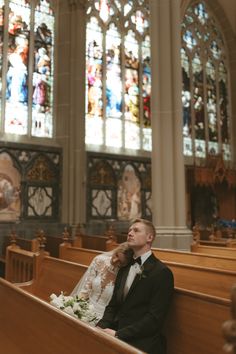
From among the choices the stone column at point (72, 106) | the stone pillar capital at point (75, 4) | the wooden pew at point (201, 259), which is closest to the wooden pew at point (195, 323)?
the wooden pew at point (201, 259)

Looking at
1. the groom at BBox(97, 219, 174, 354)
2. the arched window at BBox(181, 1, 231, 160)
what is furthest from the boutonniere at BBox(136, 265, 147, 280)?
the arched window at BBox(181, 1, 231, 160)

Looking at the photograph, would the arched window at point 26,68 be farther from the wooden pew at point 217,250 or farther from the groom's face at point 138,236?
the groom's face at point 138,236

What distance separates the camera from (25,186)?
39.3 ft

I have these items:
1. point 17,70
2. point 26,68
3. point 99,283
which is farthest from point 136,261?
point 26,68

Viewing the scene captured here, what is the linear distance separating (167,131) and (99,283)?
435 centimetres

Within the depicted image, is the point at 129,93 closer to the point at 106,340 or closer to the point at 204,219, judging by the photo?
the point at 204,219

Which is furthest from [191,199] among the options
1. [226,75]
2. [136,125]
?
[226,75]

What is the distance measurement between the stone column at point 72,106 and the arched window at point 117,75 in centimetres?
79

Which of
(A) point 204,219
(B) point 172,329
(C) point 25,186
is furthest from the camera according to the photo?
(A) point 204,219

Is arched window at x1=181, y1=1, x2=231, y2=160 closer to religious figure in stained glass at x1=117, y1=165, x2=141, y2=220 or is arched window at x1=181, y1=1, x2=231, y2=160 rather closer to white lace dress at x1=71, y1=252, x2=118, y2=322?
religious figure in stained glass at x1=117, y1=165, x2=141, y2=220

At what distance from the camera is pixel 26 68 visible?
12.7 meters

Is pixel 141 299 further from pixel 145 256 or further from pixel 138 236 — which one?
pixel 138 236

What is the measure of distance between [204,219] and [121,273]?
41.4 feet

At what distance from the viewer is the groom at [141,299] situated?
2857 mm
